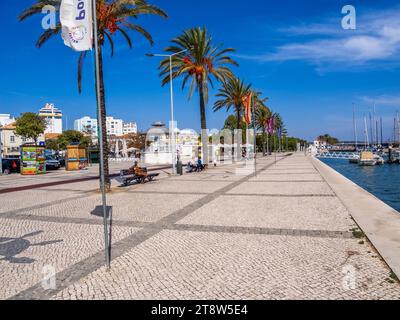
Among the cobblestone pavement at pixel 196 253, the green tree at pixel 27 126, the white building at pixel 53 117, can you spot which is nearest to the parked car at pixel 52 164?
the cobblestone pavement at pixel 196 253

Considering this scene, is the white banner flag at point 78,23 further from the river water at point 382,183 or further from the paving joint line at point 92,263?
the river water at point 382,183

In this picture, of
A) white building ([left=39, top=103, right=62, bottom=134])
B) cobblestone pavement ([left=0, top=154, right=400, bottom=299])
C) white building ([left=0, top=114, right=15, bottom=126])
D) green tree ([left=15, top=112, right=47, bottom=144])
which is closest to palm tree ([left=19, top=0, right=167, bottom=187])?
cobblestone pavement ([left=0, top=154, right=400, bottom=299])

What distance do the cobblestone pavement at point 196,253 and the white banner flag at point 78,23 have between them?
367cm

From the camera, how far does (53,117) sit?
170 metres

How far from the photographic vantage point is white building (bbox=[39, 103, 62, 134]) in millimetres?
162000

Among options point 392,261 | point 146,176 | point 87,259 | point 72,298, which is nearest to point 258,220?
point 392,261

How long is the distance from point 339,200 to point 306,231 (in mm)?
4360

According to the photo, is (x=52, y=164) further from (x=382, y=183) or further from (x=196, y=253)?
(x=382, y=183)

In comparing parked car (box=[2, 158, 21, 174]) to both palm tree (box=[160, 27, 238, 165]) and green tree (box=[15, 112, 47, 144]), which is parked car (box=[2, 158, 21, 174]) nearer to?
palm tree (box=[160, 27, 238, 165])

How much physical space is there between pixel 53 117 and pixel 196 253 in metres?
183

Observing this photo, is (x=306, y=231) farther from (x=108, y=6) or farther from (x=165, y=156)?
(x=165, y=156)

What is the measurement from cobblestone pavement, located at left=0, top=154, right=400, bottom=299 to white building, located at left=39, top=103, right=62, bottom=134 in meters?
166

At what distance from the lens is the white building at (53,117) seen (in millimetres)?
162000

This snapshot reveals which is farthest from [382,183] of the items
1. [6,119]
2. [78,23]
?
[6,119]
